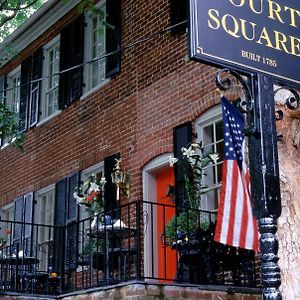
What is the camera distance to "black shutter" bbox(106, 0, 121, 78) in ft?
41.6

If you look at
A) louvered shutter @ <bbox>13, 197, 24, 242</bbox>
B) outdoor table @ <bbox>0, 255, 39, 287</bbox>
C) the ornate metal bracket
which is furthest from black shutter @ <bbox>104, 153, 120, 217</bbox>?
the ornate metal bracket

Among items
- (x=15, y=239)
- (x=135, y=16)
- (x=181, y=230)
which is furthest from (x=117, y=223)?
(x=15, y=239)

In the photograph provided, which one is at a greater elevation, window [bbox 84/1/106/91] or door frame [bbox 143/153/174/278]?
window [bbox 84/1/106/91]

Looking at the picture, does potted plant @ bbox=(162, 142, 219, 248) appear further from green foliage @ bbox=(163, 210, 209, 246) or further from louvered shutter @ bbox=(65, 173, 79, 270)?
louvered shutter @ bbox=(65, 173, 79, 270)

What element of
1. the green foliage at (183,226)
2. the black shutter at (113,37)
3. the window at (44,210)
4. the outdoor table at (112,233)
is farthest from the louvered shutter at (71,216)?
the green foliage at (183,226)

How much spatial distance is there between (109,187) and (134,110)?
4.59 feet

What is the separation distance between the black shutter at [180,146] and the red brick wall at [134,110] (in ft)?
0.55

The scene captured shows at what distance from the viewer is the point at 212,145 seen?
1014 centimetres

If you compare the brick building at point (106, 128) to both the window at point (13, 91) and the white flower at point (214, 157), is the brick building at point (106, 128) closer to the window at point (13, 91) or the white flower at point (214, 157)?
the window at point (13, 91)

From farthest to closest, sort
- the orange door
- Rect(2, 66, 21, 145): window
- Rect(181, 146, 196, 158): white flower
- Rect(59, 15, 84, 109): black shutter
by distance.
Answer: Rect(2, 66, 21, 145): window, Rect(59, 15, 84, 109): black shutter, the orange door, Rect(181, 146, 196, 158): white flower

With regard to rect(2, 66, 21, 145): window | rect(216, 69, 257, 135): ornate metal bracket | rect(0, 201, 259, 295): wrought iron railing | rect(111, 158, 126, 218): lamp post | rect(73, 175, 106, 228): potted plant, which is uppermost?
rect(2, 66, 21, 145): window

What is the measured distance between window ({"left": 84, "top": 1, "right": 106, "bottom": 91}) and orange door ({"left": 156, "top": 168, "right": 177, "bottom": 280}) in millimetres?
2920

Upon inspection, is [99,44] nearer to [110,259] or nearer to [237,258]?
[110,259]

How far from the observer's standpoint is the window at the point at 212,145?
992cm
